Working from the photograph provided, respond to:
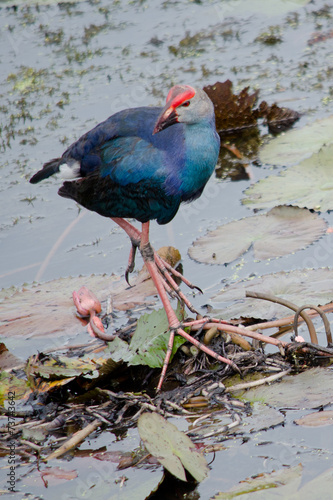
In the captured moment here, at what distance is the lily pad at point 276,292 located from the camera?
2.89 m

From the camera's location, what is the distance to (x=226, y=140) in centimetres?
480

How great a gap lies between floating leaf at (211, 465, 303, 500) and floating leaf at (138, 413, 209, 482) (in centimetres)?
11

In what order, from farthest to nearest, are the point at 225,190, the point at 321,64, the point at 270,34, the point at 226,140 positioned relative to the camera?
the point at 270,34
the point at 321,64
the point at 226,140
the point at 225,190

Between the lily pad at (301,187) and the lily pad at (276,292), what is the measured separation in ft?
2.17

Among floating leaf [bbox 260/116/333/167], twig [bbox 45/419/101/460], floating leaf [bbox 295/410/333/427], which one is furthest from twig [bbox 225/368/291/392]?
floating leaf [bbox 260/116/333/167]

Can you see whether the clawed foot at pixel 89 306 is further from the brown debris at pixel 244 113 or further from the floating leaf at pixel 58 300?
the brown debris at pixel 244 113

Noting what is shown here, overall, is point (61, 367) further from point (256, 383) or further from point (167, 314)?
point (256, 383)

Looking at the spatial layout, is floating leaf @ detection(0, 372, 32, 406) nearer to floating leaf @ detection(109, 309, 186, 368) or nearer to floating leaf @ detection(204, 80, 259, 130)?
floating leaf @ detection(109, 309, 186, 368)

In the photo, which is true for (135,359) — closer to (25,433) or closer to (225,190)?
(25,433)

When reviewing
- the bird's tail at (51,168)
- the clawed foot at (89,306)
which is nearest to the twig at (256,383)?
the clawed foot at (89,306)

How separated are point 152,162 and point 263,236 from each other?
0.90 metres

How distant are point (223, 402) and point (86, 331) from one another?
0.88 m

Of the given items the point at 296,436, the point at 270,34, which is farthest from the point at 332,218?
the point at 270,34

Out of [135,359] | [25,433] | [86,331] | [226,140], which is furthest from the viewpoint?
[226,140]
